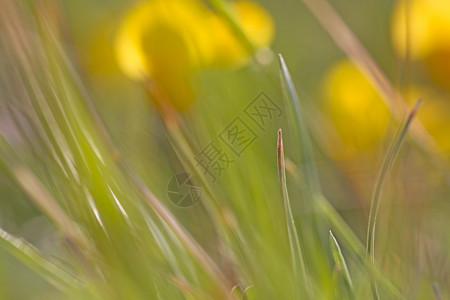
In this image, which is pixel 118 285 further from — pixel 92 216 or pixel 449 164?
pixel 449 164

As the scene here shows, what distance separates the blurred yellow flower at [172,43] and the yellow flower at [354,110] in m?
0.11

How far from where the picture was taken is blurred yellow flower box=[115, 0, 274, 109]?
0.74 meters

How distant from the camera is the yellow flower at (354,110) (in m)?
0.74

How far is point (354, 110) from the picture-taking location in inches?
31.7

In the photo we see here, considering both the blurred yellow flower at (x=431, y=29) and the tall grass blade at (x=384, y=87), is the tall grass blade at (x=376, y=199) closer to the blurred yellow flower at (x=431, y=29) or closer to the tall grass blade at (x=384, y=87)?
the tall grass blade at (x=384, y=87)

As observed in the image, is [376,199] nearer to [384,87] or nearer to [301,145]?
[301,145]

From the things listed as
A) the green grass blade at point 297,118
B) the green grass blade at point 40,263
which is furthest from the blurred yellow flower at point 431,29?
the green grass blade at point 40,263

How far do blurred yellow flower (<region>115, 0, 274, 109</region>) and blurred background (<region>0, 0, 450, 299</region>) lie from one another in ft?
0.04

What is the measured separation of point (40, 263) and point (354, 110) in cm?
43

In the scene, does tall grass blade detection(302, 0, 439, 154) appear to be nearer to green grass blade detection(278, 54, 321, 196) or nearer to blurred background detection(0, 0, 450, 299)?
blurred background detection(0, 0, 450, 299)

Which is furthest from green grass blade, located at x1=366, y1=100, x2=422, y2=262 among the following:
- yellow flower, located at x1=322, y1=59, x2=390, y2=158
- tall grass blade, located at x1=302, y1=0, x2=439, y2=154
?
yellow flower, located at x1=322, y1=59, x2=390, y2=158

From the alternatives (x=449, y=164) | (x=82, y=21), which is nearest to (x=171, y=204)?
(x=449, y=164)

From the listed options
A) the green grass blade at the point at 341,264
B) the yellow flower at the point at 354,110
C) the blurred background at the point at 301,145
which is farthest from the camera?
the yellow flower at the point at 354,110

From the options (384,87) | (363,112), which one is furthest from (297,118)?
(363,112)
